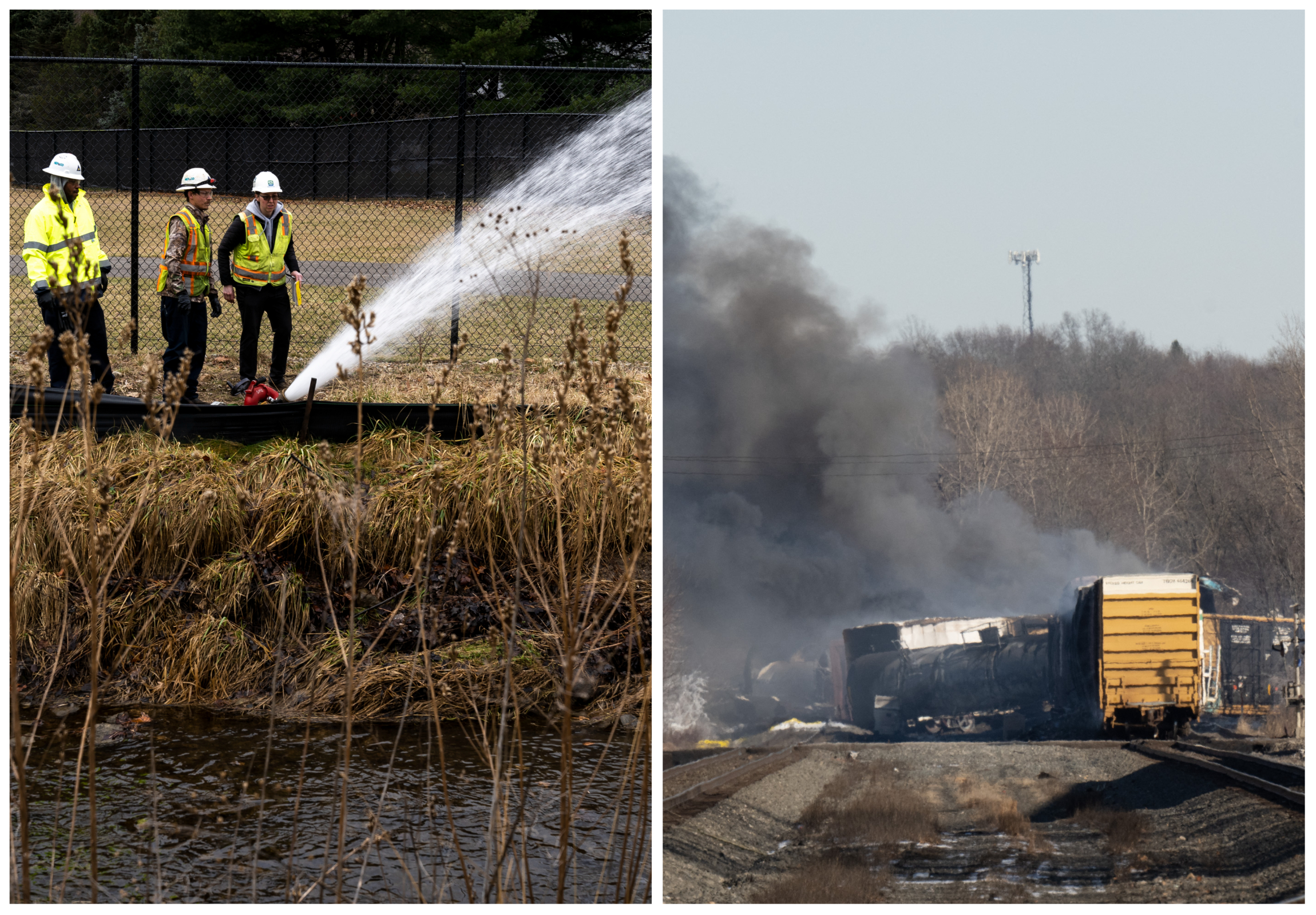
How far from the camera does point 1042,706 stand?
4.19m

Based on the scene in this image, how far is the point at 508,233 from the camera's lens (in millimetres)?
7848

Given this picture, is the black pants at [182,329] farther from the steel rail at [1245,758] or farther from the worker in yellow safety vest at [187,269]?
the steel rail at [1245,758]

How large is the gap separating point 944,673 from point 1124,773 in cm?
87

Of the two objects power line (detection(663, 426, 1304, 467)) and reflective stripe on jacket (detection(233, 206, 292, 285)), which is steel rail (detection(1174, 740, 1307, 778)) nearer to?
power line (detection(663, 426, 1304, 467))

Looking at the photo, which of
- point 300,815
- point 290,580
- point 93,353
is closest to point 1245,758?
point 300,815

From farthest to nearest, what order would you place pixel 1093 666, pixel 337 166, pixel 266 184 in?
1. pixel 337 166
2. pixel 266 184
3. pixel 1093 666

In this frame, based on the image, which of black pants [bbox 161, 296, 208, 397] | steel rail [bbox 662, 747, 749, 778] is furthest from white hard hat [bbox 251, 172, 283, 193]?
steel rail [bbox 662, 747, 749, 778]

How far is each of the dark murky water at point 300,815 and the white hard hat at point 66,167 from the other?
297 centimetres

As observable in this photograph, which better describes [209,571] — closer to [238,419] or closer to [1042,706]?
[238,419]

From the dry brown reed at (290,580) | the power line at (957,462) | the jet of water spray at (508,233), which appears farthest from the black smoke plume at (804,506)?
the jet of water spray at (508,233)

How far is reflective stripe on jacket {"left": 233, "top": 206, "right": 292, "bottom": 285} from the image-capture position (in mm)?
7430

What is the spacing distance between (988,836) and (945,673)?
102cm

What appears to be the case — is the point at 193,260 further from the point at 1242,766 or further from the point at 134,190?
the point at 1242,766

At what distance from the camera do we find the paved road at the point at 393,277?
34.9ft
